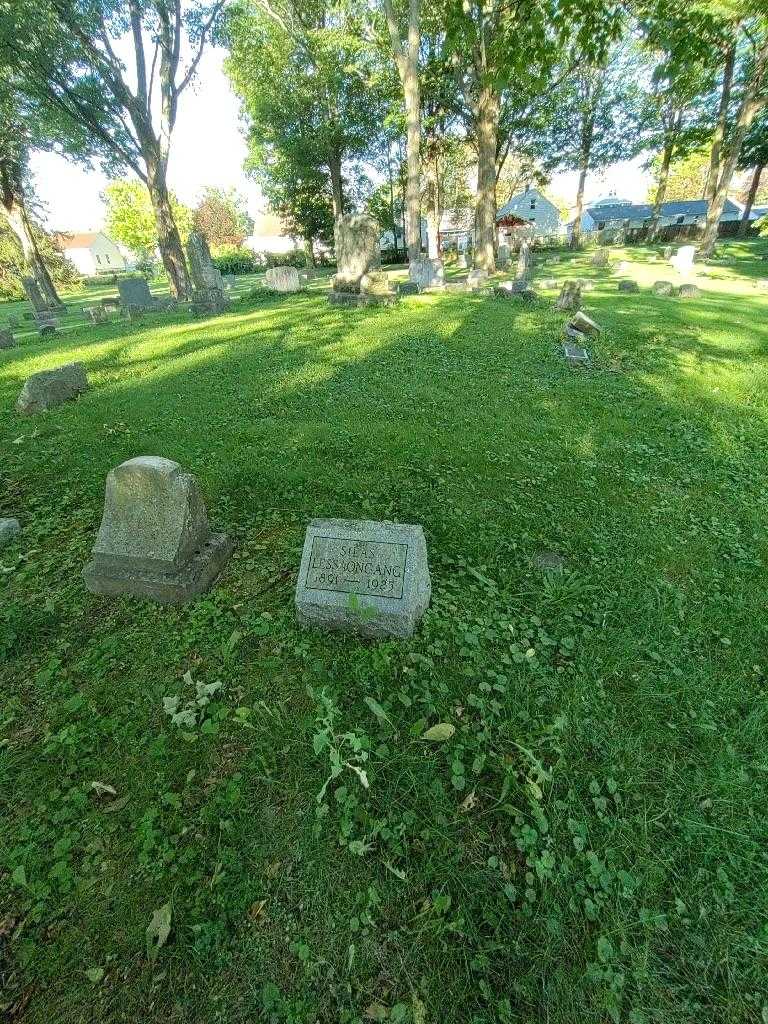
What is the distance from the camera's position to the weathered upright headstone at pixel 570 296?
11625mm

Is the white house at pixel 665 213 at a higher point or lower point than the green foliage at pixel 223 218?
lower

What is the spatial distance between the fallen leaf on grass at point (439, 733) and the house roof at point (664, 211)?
228ft

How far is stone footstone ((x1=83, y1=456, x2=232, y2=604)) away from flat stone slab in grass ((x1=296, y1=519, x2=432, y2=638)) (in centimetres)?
99

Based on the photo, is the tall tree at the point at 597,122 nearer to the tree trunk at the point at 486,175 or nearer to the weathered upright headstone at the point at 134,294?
the tree trunk at the point at 486,175

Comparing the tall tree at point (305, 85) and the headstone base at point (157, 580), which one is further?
the tall tree at point (305, 85)

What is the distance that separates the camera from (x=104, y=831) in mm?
2186

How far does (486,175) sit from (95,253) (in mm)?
86841

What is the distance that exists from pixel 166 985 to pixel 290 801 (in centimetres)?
74

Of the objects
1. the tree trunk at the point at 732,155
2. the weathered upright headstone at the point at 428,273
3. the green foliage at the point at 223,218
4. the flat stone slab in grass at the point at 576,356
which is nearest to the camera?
the flat stone slab in grass at the point at 576,356

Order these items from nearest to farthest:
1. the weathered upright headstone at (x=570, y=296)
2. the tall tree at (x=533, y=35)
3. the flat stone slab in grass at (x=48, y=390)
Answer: the tall tree at (x=533, y=35) < the flat stone slab in grass at (x=48, y=390) < the weathered upright headstone at (x=570, y=296)

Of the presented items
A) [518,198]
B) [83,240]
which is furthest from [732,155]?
[83,240]

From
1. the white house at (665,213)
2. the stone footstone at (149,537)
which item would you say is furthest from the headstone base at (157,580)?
the white house at (665,213)

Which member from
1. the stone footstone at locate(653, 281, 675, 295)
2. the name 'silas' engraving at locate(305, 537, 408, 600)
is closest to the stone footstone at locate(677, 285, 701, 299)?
the stone footstone at locate(653, 281, 675, 295)

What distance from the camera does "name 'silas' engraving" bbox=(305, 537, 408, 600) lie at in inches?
119
